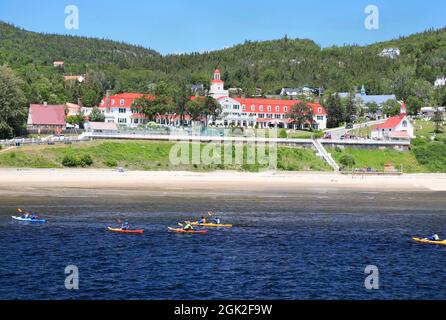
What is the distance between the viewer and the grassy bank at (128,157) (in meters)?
75.3

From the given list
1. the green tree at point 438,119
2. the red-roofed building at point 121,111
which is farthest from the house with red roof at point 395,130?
the red-roofed building at point 121,111

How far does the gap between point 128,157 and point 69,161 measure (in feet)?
26.7

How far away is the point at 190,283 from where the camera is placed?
31031 millimetres

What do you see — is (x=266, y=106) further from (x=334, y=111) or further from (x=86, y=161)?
(x=86, y=161)

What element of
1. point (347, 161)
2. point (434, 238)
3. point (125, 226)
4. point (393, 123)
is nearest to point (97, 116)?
point (347, 161)

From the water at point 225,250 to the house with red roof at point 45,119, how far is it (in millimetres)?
39250

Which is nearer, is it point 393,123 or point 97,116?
point 393,123

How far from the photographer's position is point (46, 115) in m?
101

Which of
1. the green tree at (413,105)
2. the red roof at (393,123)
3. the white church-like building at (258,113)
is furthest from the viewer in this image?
the green tree at (413,105)

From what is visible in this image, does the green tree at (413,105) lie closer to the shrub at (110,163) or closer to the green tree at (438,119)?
the green tree at (438,119)

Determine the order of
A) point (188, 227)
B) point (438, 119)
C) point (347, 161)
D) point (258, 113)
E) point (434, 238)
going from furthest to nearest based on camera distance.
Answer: point (258, 113) < point (438, 119) < point (347, 161) < point (188, 227) < point (434, 238)

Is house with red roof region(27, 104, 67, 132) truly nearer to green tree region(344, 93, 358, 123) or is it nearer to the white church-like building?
the white church-like building

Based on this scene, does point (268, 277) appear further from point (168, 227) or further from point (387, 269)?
point (168, 227)
